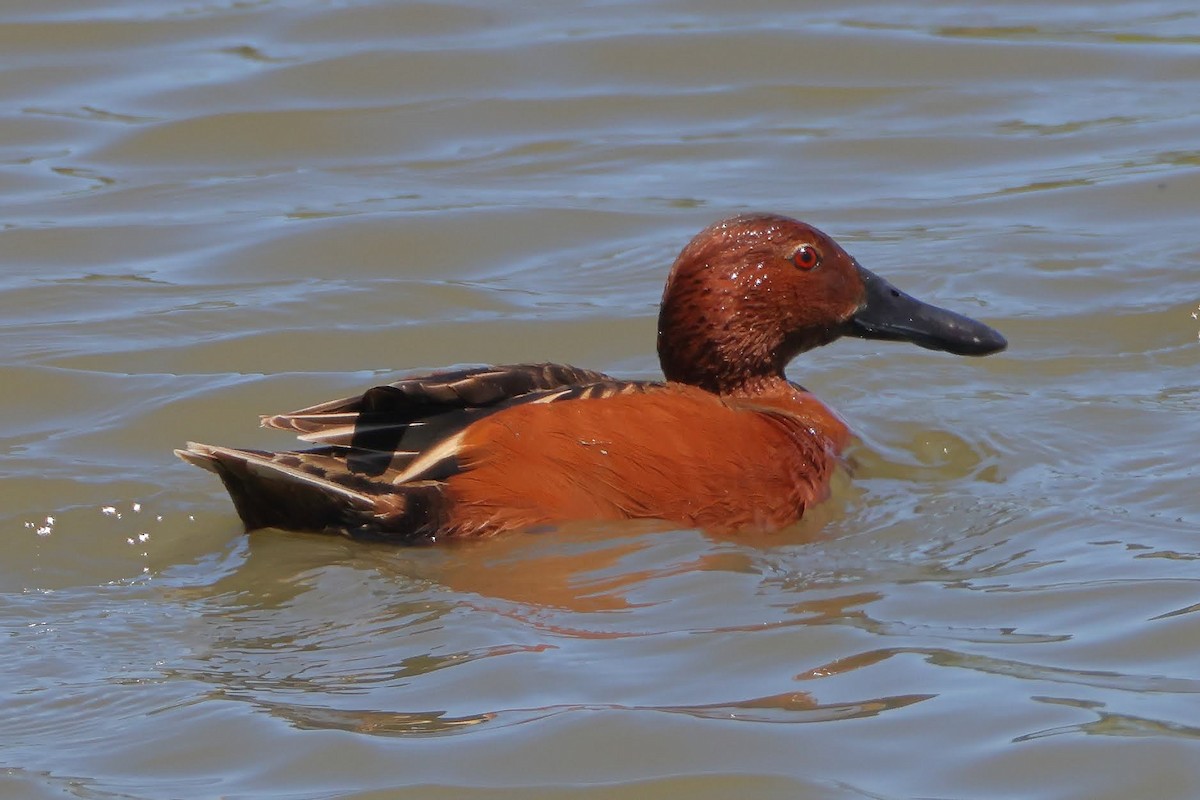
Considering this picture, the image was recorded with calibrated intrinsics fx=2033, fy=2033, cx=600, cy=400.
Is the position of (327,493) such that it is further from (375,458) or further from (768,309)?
(768,309)

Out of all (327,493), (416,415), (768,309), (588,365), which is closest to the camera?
(327,493)

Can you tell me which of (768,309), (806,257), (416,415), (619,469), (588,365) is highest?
(806,257)

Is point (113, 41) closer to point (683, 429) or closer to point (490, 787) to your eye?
point (683, 429)

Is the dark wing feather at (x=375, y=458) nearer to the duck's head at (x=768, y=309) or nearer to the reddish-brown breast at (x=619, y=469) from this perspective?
the reddish-brown breast at (x=619, y=469)

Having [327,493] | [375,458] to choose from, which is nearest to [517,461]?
[375,458]

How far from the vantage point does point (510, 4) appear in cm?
1395

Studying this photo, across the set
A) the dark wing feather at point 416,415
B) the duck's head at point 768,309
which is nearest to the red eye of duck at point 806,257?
the duck's head at point 768,309

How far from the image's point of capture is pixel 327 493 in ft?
21.5

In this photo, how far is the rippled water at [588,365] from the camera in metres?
5.21

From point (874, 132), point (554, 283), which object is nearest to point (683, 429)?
point (554, 283)

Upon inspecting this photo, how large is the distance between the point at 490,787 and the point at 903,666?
4.22 feet

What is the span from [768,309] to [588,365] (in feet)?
5.08

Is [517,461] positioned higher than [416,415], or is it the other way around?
[416,415]

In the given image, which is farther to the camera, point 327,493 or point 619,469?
point 619,469
